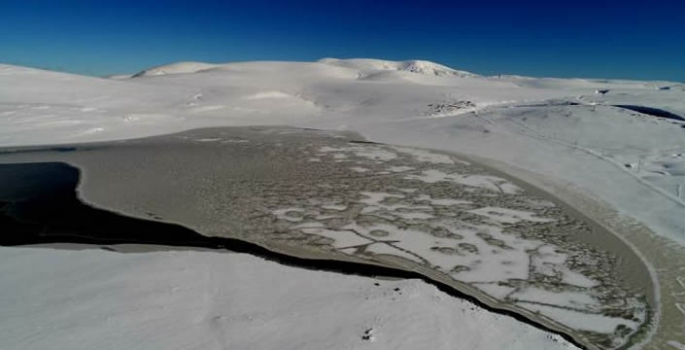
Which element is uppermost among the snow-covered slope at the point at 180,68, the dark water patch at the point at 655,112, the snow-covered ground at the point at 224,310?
the snow-covered slope at the point at 180,68

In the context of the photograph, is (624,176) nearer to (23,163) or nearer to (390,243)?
(390,243)

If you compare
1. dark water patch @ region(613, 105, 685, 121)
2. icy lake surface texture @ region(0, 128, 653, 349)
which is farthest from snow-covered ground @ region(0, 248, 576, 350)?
dark water patch @ region(613, 105, 685, 121)

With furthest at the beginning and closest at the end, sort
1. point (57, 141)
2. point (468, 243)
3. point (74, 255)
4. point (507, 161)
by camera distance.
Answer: point (57, 141), point (507, 161), point (468, 243), point (74, 255)

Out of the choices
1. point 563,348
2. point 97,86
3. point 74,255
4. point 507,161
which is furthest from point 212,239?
point 97,86

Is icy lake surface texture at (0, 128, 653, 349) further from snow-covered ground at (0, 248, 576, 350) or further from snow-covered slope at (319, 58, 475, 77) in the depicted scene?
snow-covered slope at (319, 58, 475, 77)

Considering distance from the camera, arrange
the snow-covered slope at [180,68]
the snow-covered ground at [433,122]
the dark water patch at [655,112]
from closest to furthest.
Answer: the snow-covered ground at [433,122] < the dark water patch at [655,112] < the snow-covered slope at [180,68]

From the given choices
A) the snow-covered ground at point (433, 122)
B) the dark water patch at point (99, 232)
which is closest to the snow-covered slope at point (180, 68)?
the snow-covered ground at point (433, 122)

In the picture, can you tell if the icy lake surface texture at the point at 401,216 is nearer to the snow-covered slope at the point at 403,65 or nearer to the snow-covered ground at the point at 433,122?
the snow-covered ground at the point at 433,122

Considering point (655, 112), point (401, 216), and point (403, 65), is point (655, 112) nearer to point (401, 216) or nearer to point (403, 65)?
point (401, 216)
